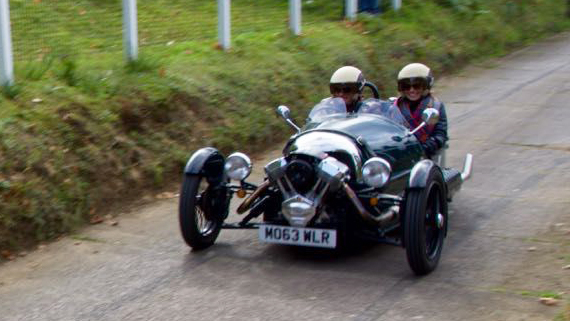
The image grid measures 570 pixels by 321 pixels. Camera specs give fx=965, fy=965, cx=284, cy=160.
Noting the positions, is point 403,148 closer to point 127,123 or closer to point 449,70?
point 127,123

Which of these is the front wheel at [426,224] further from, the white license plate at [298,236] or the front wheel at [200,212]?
the front wheel at [200,212]

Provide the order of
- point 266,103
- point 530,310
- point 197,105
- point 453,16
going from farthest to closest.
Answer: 1. point 453,16
2. point 266,103
3. point 197,105
4. point 530,310

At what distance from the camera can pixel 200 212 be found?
25.8ft

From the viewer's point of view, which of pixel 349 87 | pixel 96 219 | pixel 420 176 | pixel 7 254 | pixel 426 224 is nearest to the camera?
pixel 420 176

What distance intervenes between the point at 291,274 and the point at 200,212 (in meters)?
1.07

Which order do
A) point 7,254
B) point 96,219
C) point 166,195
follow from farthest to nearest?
point 166,195 < point 96,219 < point 7,254

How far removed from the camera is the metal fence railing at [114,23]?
9820mm

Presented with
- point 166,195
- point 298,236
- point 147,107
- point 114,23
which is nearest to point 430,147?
point 298,236

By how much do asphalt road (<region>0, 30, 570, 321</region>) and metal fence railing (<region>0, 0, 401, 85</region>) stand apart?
85.7 inches

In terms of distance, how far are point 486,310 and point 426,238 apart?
1090mm

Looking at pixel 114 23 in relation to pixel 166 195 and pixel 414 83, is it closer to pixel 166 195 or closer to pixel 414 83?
pixel 166 195

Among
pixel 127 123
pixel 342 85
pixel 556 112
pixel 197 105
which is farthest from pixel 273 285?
→ pixel 556 112

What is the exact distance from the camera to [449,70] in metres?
16.2

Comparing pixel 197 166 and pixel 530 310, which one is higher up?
pixel 197 166
